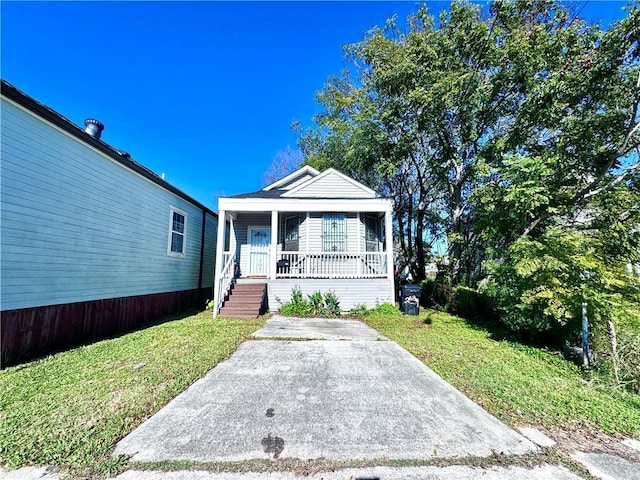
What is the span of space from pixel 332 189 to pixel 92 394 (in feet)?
29.1

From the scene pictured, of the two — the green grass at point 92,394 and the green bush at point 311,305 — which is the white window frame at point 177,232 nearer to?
the green grass at point 92,394

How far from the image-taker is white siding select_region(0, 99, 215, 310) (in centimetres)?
440

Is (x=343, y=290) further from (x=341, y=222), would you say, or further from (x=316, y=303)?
(x=341, y=222)

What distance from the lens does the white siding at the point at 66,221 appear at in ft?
14.4

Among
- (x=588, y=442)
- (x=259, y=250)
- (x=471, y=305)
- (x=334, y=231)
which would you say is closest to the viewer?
(x=588, y=442)

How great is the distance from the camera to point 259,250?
11.9 metres

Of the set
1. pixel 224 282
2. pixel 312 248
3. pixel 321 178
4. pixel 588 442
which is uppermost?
pixel 321 178

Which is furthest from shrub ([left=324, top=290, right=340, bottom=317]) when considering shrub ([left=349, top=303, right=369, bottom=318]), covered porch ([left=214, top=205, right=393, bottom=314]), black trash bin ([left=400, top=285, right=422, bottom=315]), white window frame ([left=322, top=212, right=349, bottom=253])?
black trash bin ([left=400, top=285, right=422, bottom=315])

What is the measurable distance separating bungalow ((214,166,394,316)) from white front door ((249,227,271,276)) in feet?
0.45

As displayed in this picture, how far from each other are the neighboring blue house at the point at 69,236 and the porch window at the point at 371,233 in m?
7.19

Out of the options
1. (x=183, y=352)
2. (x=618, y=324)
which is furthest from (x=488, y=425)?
(x=183, y=352)

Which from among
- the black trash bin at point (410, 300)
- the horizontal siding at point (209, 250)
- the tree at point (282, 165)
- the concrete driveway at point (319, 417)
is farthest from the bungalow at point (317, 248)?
the tree at point (282, 165)

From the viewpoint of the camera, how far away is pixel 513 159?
7125mm

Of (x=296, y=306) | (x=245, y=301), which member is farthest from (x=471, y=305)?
(x=245, y=301)
